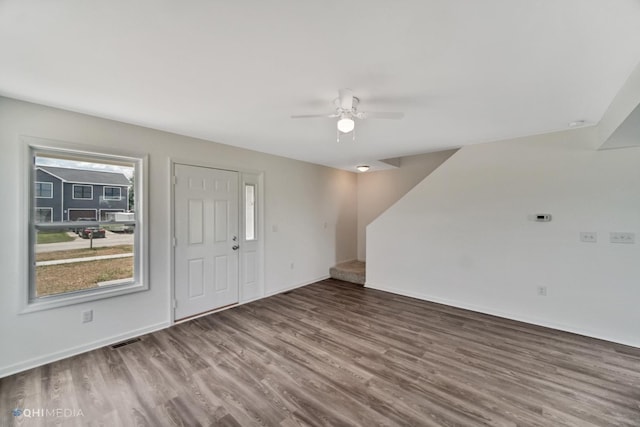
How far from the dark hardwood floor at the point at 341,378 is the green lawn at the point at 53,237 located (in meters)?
1.19

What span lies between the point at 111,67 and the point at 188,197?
1.86m

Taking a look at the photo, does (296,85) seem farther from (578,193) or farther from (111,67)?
(578,193)

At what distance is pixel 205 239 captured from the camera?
3613 millimetres

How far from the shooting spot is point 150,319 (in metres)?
3.07

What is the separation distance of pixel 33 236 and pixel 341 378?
320 centimetres

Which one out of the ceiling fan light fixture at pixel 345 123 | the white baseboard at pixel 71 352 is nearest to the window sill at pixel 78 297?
the white baseboard at pixel 71 352

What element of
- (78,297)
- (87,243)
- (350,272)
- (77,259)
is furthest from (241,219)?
(350,272)

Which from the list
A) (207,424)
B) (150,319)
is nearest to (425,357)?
(207,424)

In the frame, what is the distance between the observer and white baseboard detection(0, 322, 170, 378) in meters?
2.26

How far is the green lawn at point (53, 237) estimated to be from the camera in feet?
8.09

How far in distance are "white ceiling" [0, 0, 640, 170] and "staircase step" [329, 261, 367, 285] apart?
10.9ft

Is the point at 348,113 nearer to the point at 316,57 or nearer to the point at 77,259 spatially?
the point at 316,57

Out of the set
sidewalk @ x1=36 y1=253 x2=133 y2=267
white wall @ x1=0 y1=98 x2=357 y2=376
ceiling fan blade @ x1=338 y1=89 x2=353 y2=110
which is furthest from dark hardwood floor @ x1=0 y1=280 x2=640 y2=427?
ceiling fan blade @ x1=338 y1=89 x2=353 y2=110

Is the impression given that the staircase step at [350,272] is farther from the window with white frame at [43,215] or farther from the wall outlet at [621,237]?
the window with white frame at [43,215]
